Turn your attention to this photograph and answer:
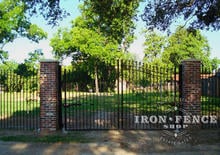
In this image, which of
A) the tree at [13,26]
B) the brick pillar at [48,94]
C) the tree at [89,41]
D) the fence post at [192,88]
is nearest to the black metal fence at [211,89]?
the fence post at [192,88]

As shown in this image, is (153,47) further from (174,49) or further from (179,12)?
(179,12)

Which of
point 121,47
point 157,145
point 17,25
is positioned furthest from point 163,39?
point 157,145

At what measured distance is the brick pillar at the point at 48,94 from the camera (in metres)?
13.4

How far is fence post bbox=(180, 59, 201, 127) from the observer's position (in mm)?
13352

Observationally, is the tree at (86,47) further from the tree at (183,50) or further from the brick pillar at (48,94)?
the brick pillar at (48,94)

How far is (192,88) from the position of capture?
43.9 ft

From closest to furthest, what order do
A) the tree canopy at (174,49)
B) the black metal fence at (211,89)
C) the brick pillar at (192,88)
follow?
the brick pillar at (192,88)
the black metal fence at (211,89)
the tree canopy at (174,49)

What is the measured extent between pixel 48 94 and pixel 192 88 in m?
5.14

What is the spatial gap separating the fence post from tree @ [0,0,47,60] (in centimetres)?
3664

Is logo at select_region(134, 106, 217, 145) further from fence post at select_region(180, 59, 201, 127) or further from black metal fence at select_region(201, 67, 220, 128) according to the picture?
black metal fence at select_region(201, 67, 220, 128)

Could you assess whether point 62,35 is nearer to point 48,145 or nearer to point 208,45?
point 208,45

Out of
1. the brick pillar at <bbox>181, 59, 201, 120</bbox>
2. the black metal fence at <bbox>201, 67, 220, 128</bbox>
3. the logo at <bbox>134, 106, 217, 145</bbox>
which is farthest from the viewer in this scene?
the black metal fence at <bbox>201, 67, 220, 128</bbox>

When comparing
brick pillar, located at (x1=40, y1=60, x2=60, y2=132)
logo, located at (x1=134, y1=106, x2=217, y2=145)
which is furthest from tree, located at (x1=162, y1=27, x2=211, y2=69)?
brick pillar, located at (x1=40, y1=60, x2=60, y2=132)

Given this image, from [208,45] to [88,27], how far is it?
2865cm
